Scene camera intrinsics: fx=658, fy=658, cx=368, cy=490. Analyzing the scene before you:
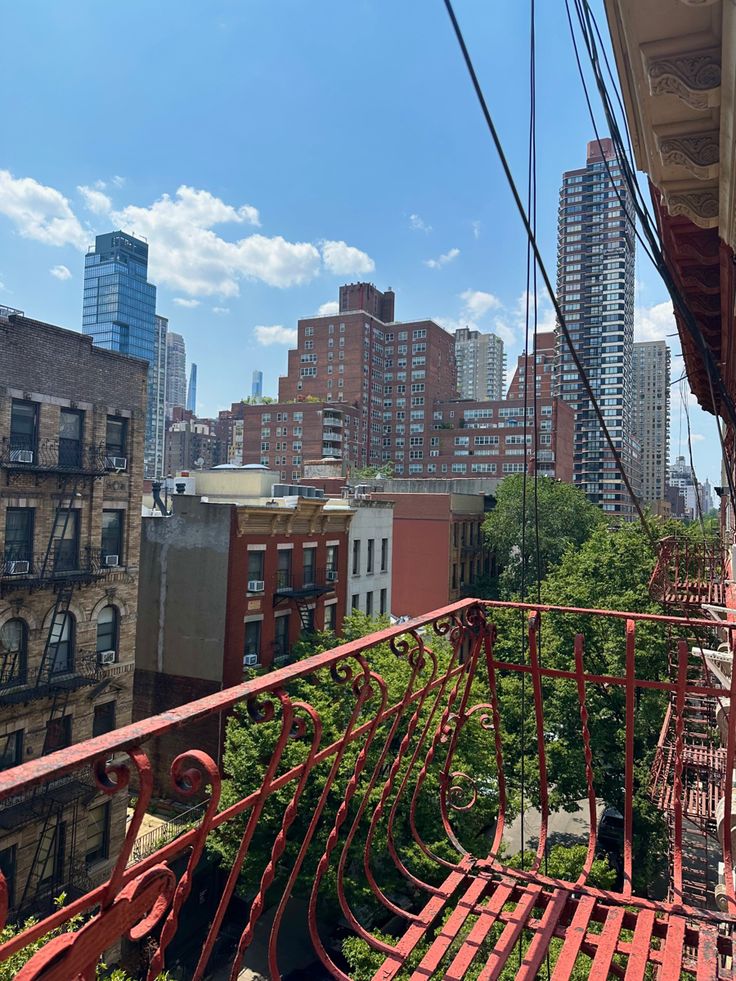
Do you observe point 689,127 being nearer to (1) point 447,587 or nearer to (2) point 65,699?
(2) point 65,699

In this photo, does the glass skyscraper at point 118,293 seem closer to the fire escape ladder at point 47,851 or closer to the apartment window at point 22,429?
the apartment window at point 22,429

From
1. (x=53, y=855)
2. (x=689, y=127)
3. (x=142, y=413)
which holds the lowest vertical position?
(x=53, y=855)

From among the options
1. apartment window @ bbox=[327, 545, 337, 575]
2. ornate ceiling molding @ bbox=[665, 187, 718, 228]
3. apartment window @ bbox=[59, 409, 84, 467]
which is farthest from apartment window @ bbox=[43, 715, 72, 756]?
ornate ceiling molding @ bbox=[665, 187, 718, 228]

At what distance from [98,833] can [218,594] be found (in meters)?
7.46

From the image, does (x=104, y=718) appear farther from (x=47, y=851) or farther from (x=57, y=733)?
A: (x=47, y=851)

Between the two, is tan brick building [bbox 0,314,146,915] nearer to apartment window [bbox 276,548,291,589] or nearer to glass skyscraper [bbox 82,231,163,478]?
apartment window [bbox 276,548,291,589]

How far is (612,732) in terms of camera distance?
17.9 m

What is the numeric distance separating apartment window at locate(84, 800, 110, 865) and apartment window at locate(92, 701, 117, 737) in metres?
1.99

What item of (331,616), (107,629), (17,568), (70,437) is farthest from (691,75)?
(331,616)

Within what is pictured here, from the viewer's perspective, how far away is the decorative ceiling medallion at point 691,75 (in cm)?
247

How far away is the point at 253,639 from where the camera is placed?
22.5m

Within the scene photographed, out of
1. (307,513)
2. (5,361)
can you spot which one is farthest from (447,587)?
(5,361)

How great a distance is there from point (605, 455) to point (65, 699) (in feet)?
312

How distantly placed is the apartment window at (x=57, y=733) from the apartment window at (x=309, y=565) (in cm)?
954
